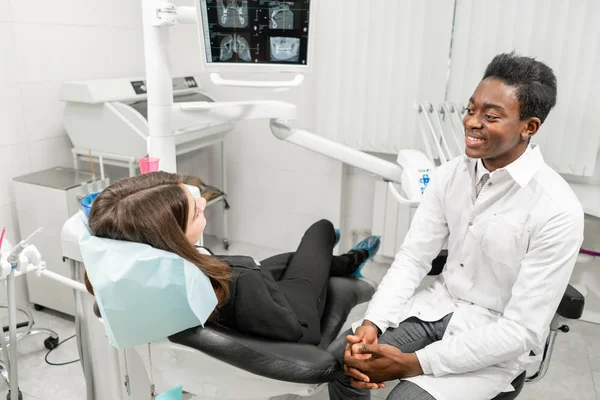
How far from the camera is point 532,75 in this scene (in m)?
1.22

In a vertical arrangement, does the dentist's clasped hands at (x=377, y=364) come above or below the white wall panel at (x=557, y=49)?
below

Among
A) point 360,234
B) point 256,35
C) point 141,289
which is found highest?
point 256,35

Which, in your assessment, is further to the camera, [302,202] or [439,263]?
[302,202]

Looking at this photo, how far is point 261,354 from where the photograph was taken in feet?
3.64

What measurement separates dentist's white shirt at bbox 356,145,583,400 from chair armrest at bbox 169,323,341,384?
276mm

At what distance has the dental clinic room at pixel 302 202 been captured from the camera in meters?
1.16

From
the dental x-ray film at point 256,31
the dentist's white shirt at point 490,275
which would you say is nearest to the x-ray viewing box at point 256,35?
the dental x-ray film at point 256,31

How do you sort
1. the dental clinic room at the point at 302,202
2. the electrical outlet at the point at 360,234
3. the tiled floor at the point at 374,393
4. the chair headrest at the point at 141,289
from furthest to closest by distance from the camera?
the electrical outlet at the point at 360,234 < the tiled floor at the point at 374,393 < the dental clinic room at the point at 302,202 < the chair headrest at the point at 141,289

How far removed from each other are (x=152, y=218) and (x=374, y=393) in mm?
1345

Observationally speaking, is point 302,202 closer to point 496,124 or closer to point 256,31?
point 256,31

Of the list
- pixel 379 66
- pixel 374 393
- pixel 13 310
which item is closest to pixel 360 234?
pixel 379 66

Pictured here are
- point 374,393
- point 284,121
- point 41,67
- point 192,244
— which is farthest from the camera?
point 41,67

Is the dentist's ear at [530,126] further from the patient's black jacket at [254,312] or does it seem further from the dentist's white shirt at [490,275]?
the patient's black jacket at [254,312]

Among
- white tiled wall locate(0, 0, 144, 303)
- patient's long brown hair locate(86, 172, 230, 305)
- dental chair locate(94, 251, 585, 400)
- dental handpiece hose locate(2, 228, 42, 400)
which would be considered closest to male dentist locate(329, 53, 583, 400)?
dental chair locate(94, 251, 585, 400)
